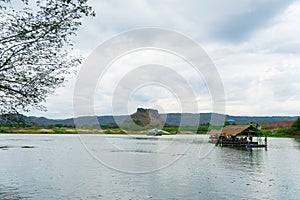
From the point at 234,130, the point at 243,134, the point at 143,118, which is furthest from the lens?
the point at 143,118

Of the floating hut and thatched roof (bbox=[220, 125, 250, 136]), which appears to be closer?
the floating hut

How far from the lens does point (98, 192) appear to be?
23516mm

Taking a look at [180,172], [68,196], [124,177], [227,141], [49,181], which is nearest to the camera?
[68,196]

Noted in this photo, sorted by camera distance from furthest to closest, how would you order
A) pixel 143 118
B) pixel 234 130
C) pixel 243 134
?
pixel 143 118 < pixel 234 130 < pixel 243 134

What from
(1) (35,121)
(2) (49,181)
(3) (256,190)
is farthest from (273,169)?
(1) (35,121)

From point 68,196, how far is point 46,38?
12328mm

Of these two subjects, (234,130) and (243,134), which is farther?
(234,130)

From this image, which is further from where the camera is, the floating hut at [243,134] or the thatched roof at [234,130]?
the thatched roof at [234,130]

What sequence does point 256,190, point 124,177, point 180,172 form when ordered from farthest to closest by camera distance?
point 180,172
point 124,177
point 256,190

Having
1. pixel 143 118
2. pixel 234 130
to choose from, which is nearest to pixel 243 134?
pixel 234 130

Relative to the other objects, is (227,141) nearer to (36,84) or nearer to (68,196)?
(68,196)

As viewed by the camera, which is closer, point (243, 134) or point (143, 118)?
point (243, 134)

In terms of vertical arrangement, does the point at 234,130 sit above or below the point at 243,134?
above

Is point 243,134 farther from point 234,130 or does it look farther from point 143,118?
point 143,118
